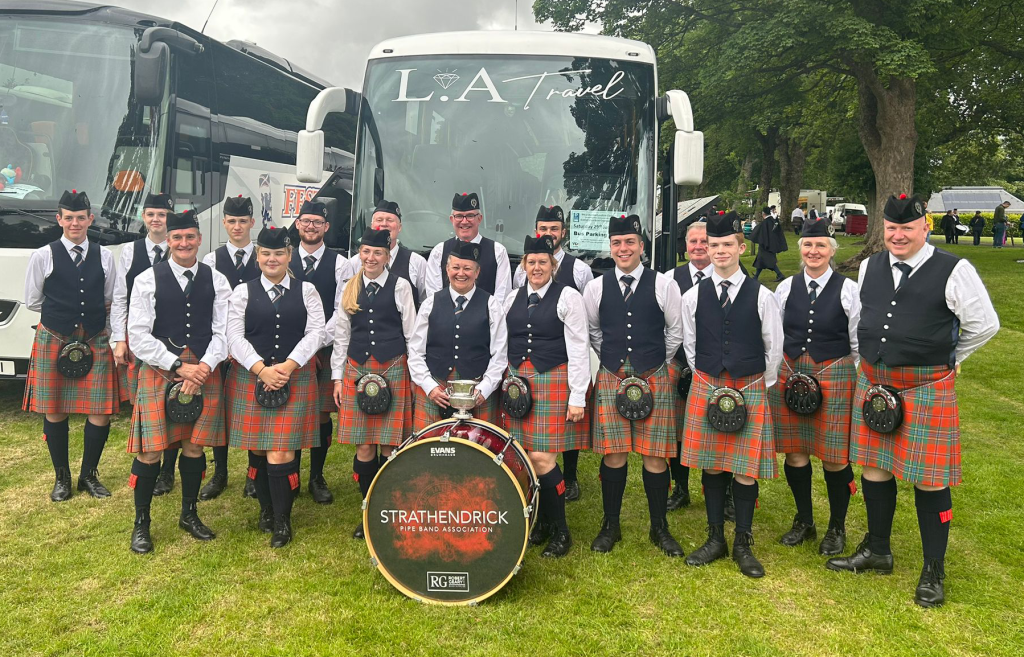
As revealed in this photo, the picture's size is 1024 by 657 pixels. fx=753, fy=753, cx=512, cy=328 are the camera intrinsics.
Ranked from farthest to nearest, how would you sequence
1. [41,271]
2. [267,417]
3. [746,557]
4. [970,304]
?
[41,271], [267,417], [746,557], [970,304]

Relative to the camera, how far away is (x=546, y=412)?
13.7 ft

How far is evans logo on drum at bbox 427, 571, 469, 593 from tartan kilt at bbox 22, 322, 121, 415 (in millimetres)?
2790

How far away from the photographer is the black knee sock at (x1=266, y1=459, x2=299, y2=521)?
173 inches

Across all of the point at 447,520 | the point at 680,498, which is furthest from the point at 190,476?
the point at 680,498

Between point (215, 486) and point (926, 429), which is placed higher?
point (926, 429)

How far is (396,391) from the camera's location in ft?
14.4

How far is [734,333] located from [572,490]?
195cm

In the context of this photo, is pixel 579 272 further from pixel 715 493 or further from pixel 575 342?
pixel 715 493

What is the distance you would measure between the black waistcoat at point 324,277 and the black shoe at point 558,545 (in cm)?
203

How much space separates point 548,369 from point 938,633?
223cm

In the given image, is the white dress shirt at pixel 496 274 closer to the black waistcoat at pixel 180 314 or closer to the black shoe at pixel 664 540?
the black waistcoat at pixel 180 314

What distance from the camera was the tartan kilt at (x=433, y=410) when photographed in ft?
13.8

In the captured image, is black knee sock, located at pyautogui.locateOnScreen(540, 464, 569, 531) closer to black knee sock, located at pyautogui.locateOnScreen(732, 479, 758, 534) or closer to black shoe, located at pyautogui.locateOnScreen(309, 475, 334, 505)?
black knee sock, located at pyautogui.locateOnScreen(732, 479, 758, 534)

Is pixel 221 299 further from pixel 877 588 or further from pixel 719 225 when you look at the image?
pixel 877 588
